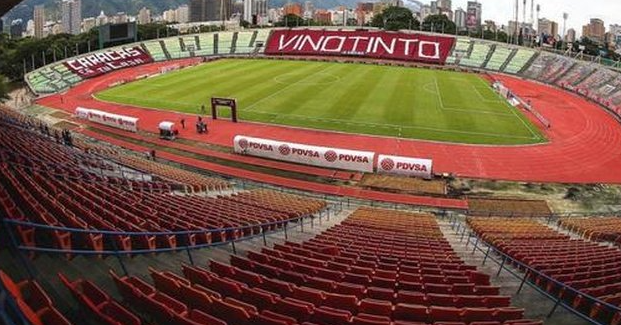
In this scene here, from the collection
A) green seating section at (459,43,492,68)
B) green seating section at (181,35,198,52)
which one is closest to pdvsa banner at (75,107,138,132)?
green seating section at (181,35,198,52)

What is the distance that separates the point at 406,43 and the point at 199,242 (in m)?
83.3

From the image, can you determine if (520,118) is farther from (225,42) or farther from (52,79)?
(225,42)

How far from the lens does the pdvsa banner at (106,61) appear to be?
7631cm

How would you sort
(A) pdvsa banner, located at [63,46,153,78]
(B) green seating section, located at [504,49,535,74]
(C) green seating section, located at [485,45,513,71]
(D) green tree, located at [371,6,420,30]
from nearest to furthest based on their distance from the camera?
(A) pdvsa banner, located at [63,46,153,78] → (B) green seating section, located at [504,49,535,74] → (C) green seating section, located at [485,45,513,71] → (D) green tree, located at [371,6,420,30]

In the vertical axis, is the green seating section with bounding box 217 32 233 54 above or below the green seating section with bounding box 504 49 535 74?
above

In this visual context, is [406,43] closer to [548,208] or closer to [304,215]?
[548,208]

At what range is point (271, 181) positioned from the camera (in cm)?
3275

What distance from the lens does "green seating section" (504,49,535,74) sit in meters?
78.3

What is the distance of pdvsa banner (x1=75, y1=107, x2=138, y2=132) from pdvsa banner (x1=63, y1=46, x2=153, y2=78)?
30385 mm

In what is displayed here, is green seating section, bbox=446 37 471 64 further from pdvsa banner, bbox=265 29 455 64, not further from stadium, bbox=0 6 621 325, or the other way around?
pdvsa banner, bbox=265 29 455 64

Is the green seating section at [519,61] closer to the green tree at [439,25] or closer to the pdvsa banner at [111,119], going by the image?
the green tree at [439,25]

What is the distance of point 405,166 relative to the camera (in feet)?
108

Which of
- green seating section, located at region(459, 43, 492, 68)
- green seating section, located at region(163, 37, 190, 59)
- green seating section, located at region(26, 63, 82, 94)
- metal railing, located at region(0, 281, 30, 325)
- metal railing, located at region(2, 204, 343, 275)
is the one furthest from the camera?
green seating section, located at region(163, 37, 190, 59)

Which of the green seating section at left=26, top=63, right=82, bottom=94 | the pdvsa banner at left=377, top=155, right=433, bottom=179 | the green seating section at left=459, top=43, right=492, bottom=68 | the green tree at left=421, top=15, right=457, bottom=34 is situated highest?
the green tree at left=421, top=15, right=457, bottom=34
